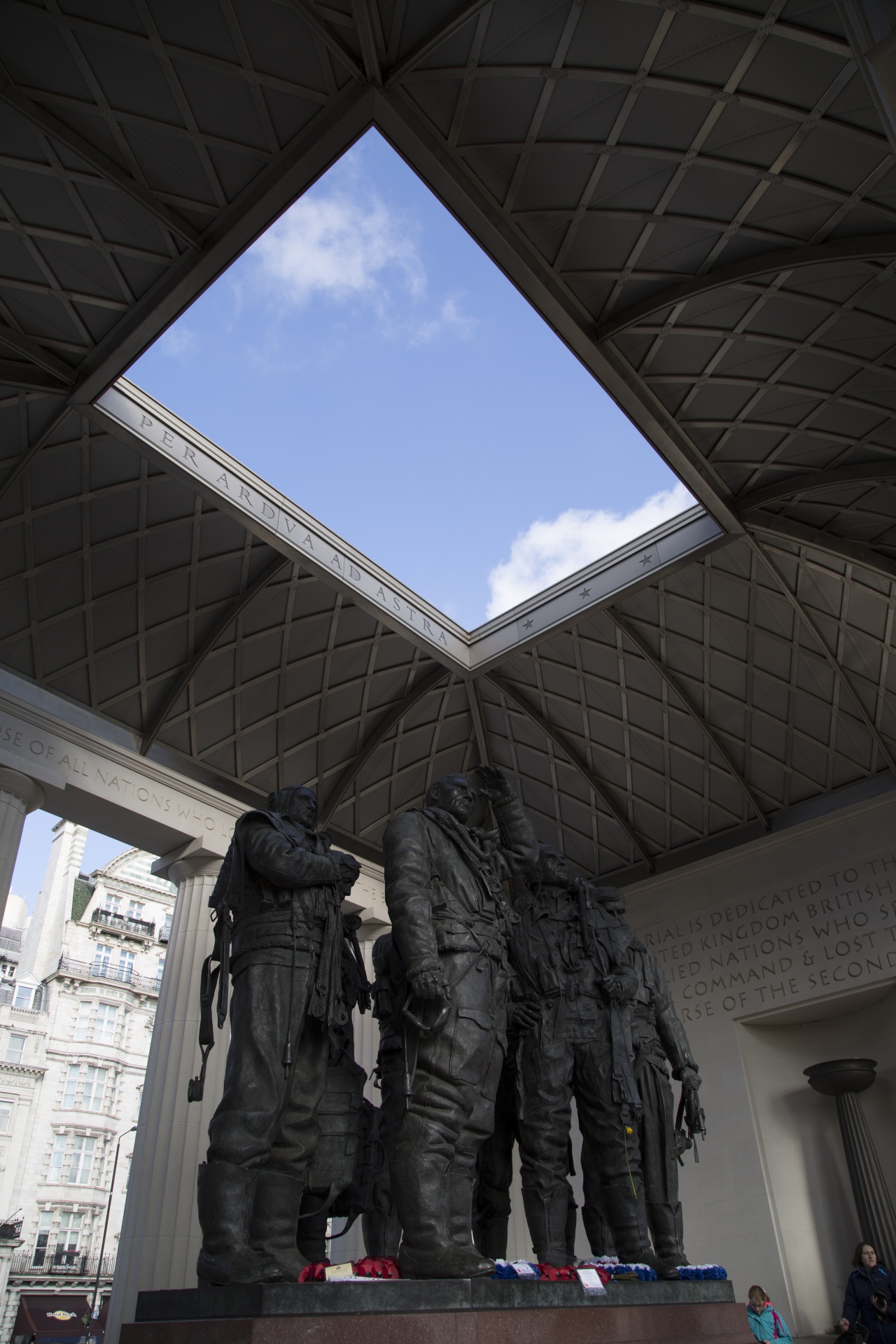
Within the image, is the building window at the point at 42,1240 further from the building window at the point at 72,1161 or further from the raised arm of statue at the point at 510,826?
the raised arm of statue at the point at 510,826

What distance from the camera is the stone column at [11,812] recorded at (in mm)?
14391

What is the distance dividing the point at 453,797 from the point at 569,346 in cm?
834

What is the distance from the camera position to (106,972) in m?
43.6

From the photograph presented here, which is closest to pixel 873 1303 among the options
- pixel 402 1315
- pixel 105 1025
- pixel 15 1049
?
pixel 402 1315

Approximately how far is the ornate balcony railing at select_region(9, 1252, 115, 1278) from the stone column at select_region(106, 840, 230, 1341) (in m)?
24.4

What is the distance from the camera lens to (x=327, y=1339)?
407cm

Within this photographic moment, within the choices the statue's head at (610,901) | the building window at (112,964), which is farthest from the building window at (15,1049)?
the statue's head at (610,901)

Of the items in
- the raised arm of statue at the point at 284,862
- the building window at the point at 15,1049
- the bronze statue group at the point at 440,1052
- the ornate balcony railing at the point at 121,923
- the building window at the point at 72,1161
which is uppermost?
the ornate balcony railing at the point at 121,923

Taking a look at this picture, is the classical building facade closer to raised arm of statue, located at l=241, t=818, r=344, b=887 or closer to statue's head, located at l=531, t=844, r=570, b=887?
statue's head, located at l=531, t=844, r=570, b=887

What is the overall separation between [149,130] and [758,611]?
1278 cm

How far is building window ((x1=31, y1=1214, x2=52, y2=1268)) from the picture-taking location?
112ft

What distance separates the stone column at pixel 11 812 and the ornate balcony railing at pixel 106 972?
2942 centimetres

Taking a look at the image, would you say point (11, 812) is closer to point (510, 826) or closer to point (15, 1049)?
point (510, 826)

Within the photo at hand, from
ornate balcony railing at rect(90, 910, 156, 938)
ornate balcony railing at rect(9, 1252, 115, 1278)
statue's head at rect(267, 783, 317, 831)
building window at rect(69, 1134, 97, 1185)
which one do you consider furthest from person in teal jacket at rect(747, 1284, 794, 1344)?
ornate balcony railing at rect(90, 910, 156, 938)
